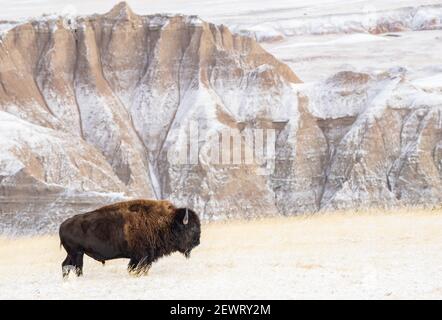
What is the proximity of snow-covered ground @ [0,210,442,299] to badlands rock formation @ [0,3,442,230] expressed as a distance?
2466 inches

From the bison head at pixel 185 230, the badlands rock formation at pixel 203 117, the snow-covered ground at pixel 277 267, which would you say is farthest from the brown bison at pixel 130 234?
the badlands rock formation at pixel 203 117

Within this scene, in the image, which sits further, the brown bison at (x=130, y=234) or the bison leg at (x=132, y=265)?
the brown bison at (x=130, y=234)

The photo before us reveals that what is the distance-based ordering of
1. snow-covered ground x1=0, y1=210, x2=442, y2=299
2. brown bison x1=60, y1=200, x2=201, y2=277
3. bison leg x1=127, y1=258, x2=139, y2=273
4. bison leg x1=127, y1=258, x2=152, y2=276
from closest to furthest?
snow-covered ground x1=0, y1=210, x2=442, y2=299 < bison leg x1=127, y1=258, x2=152, y2=276 < bison leg x1=127, y1=258, x2=139, y2=273 < brown bison x1=60, y1=200, x2=201, y2=277

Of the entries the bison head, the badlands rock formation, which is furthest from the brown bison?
the badlands rock formation

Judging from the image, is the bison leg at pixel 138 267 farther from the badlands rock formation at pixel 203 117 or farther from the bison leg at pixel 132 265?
the badlands rock formation at pixel 203 117

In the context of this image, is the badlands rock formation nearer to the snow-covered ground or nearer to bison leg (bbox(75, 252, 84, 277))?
→ the snow-covered ground

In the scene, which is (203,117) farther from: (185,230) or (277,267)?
(277,267)

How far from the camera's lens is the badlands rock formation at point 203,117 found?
3659 inches

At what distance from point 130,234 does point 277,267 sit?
2.27 meters

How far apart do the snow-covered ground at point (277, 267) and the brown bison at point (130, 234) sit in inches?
12.7

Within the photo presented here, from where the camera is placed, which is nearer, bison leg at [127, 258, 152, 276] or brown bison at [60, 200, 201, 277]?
bison leg at [127, 258, 152, 276]

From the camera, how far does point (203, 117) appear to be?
323 feet

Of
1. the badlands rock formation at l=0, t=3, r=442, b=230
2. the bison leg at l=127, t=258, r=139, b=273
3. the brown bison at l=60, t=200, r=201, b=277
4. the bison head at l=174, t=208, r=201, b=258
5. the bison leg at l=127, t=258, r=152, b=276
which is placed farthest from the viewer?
the badlands rock formation at l=0, t=3, r=442, b=230

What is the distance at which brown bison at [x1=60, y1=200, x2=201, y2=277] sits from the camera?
15266 millimetres
